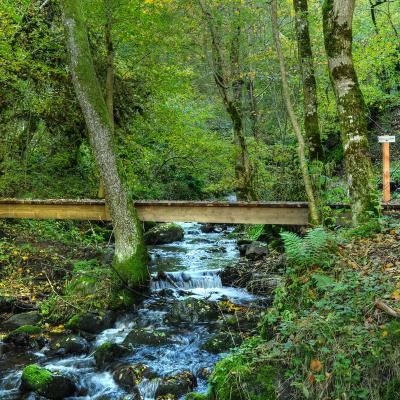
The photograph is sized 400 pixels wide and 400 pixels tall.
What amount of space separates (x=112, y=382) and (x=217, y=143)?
424 inches

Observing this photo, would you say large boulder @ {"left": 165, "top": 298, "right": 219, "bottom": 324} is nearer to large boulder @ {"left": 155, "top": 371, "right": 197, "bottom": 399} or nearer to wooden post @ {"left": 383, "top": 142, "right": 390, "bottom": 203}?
large boulder @ {"left": 155, "top": 371, "right": 197, "bottom": 399}

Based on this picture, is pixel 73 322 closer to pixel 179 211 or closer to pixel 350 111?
pixel 179 211

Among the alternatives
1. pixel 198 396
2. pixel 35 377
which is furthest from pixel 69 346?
pixel 198 396

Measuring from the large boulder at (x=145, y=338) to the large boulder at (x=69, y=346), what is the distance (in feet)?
2.51

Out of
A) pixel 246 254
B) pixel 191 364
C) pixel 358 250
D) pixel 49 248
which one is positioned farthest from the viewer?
pixel 246 254

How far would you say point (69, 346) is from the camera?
7.97 metres

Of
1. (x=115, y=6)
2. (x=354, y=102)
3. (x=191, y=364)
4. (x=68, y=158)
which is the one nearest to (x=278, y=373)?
(x=191, y=364)

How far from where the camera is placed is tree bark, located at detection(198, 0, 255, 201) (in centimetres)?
1440

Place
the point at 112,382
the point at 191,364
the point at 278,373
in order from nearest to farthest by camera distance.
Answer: the point at 278,373 < the point at 112,382 < the point at 191,364

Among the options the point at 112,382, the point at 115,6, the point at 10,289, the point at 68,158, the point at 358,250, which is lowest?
the point at 112,382

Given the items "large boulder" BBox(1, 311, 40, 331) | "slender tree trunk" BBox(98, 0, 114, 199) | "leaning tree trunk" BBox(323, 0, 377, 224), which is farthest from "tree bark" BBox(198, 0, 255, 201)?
"large boulder" BBox(1, 311, 40, 331)

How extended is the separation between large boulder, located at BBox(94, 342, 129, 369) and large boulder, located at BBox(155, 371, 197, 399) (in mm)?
1395

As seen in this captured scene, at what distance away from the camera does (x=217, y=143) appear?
53.2ft

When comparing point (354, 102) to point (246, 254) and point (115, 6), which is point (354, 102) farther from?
point (115, 6)
